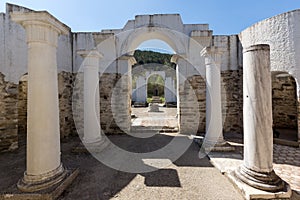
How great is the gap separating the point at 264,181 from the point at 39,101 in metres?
4.19

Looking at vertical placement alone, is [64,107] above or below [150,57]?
below

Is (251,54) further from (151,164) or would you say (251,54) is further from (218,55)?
(151,164)

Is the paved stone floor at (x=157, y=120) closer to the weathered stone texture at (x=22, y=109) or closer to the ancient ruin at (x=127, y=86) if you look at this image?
the ancient ruin at (x=127, y=86)

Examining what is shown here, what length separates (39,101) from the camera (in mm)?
2900

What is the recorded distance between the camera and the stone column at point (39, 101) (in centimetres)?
286

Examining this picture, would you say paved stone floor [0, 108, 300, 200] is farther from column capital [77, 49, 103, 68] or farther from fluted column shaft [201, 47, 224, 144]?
column capital [77, 49, 103, 68]

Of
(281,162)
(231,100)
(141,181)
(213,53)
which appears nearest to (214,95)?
(213,53)

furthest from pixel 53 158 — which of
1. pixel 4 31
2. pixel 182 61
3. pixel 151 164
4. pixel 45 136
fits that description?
pixel 182 61

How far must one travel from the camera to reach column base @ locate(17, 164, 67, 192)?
2752 mm

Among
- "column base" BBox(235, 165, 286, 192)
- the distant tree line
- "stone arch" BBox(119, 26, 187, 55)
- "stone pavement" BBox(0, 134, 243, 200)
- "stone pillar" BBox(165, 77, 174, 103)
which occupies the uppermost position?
the distant tree line

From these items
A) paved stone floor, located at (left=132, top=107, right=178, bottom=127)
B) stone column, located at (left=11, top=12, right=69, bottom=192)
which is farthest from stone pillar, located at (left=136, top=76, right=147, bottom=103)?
stone column, located at (left=11, top=12, right=69, bottom=192)

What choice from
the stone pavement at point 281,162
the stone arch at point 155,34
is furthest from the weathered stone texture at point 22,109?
the stone pavement at point 281,162

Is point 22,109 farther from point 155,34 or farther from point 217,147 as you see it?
point 217,147

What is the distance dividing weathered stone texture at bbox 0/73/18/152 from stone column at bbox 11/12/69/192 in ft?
11.3
